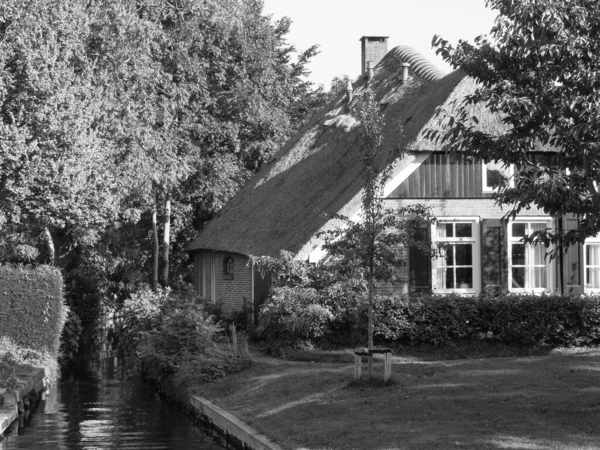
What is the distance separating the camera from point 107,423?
1681cm

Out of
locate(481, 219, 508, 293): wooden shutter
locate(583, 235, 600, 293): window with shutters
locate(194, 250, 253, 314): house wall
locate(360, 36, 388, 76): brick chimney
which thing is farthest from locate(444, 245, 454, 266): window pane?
locate(360, 36, 388, 76): brick chimney

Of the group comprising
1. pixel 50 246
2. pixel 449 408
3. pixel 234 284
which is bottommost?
pixel 449 408

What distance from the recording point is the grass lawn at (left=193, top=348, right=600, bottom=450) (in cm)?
1162

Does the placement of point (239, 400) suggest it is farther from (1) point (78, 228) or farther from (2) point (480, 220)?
(1) point (78, 228)

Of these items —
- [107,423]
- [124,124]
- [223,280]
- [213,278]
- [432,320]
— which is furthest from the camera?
[213,278]

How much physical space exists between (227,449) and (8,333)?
10.9 m

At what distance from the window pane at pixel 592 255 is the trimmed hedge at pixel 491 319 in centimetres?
228

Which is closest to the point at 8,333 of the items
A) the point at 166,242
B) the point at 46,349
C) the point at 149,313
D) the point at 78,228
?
the point at 46,349

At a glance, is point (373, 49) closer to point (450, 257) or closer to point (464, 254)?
point (464, 254)

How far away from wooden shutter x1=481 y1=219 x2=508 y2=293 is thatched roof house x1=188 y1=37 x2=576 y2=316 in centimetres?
3

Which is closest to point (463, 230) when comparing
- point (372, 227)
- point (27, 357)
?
point (372, 227)

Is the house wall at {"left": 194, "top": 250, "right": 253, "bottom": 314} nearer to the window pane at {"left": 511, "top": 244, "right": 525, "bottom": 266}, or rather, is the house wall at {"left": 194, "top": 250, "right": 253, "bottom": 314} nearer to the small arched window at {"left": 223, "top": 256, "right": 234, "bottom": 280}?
the small arched window at {"left": 223, "top": 256, "right": 234, "bottom": 280}

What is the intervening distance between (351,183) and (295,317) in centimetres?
538

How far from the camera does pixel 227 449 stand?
46.4 ft
